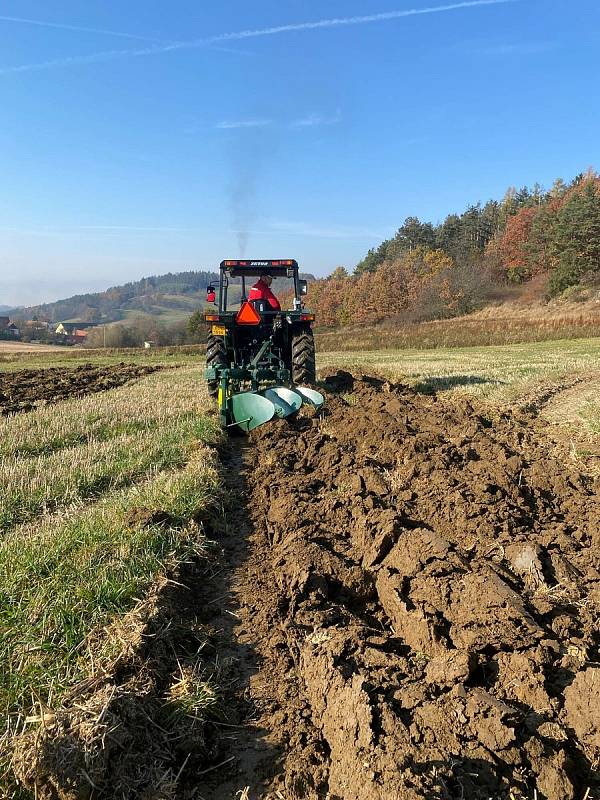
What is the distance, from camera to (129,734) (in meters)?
2.04

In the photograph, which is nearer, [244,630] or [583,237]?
[244,630]

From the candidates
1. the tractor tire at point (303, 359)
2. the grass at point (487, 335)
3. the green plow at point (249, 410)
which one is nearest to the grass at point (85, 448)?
the green plow at point (249, 410)

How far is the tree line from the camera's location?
49656 mm

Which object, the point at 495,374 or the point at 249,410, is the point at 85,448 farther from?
A: the point at 495,374

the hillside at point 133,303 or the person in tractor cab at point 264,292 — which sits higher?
the hillside at point 133,303

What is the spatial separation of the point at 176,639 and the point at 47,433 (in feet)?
19.1

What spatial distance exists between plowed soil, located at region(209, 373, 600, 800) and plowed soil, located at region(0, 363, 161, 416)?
26.9ft

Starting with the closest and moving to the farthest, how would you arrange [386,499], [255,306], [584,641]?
[584,641] → [386,499] → [255,306]

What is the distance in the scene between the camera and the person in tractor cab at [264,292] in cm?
970

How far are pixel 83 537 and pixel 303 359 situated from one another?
19.7ft

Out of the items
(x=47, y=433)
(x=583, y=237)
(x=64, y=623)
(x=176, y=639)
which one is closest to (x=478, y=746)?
(x=176, y=639)

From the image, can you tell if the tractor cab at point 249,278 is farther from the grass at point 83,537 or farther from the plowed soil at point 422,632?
the plowed soil at point 422,632

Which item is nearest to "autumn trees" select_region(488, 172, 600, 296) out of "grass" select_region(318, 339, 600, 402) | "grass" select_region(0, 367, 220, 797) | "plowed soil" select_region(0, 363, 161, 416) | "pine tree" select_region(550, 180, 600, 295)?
"pine tree" select_region(550, 180, 600, 295)

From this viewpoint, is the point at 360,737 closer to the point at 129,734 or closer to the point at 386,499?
the point at 129,734
